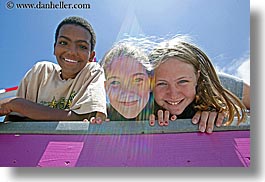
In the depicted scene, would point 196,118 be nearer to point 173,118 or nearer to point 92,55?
point 173,118

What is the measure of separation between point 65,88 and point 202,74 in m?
0.58

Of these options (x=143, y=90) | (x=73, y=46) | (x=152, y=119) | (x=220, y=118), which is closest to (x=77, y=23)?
(x=73, y=46)

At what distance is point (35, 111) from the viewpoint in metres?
1.82

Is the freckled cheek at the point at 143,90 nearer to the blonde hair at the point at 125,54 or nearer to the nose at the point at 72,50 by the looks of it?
the blonde hair at the point at 125,54

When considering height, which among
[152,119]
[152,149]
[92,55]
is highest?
[92,55]

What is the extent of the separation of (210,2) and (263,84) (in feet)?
1.35

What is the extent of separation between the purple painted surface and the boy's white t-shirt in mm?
134

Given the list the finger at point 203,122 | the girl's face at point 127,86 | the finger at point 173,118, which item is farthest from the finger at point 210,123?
the girl's face at point 127,86

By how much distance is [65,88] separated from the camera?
1835mm

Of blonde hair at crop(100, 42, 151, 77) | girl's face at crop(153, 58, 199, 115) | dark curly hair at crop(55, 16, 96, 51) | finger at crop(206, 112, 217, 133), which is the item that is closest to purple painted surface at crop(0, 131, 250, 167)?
finger at crop(206, 112, 217, 133)

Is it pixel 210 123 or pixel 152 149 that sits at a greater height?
pixel 210 123

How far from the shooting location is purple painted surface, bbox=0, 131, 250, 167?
1.78 metres

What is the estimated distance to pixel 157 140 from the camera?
1.78 metres

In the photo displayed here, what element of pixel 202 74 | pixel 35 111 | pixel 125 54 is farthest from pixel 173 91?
pixel 35 111
